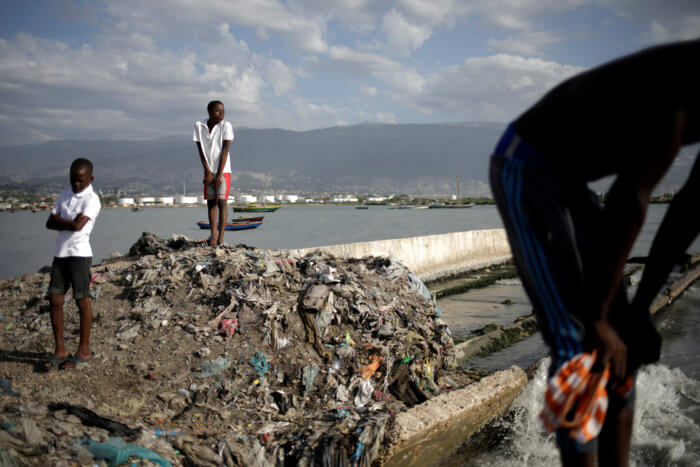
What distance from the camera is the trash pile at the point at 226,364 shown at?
7.64 ft

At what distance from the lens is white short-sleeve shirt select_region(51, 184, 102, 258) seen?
10.2 feet

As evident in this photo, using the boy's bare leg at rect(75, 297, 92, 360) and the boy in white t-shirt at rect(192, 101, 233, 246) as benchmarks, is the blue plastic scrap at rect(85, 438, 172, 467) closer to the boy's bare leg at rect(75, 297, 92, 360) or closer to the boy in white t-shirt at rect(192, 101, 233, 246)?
the boy's bare leg at rect(75, 297, 92, 360)

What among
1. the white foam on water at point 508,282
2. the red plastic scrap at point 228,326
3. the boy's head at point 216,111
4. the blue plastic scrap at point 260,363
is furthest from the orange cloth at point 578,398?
the white foam on water at point 508,282

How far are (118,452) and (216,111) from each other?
430cm

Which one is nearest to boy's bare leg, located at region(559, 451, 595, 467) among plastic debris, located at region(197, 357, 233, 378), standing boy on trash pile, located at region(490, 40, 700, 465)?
standing boy on trash pile, located at region(490, 40, 700, 465)

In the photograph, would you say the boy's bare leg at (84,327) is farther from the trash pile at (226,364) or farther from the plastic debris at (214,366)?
the plastic debris at (214,366)

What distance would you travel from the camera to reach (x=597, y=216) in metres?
1.09

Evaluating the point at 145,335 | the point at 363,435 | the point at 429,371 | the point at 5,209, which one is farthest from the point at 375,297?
the point at 5,209

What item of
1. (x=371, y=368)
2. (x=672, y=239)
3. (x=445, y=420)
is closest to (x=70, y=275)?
(x=371, y=368)

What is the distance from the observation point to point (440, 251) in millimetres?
11859

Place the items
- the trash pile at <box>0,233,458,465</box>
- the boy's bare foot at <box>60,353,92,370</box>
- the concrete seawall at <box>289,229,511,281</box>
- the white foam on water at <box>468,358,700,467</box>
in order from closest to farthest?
the trash pile at <box>0,233,458,465</box> < the white foam on water at <box>468,358,700,467</box> < the boy's bare foot at <box>60,353,92,370</box> < the concrete seawall at <box>289,229,511,281</box>

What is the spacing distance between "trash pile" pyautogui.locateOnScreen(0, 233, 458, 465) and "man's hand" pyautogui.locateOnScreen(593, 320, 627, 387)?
1.73 m

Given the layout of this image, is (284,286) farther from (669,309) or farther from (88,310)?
(669,309)

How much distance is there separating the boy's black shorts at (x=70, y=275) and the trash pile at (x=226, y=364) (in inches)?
20.2
